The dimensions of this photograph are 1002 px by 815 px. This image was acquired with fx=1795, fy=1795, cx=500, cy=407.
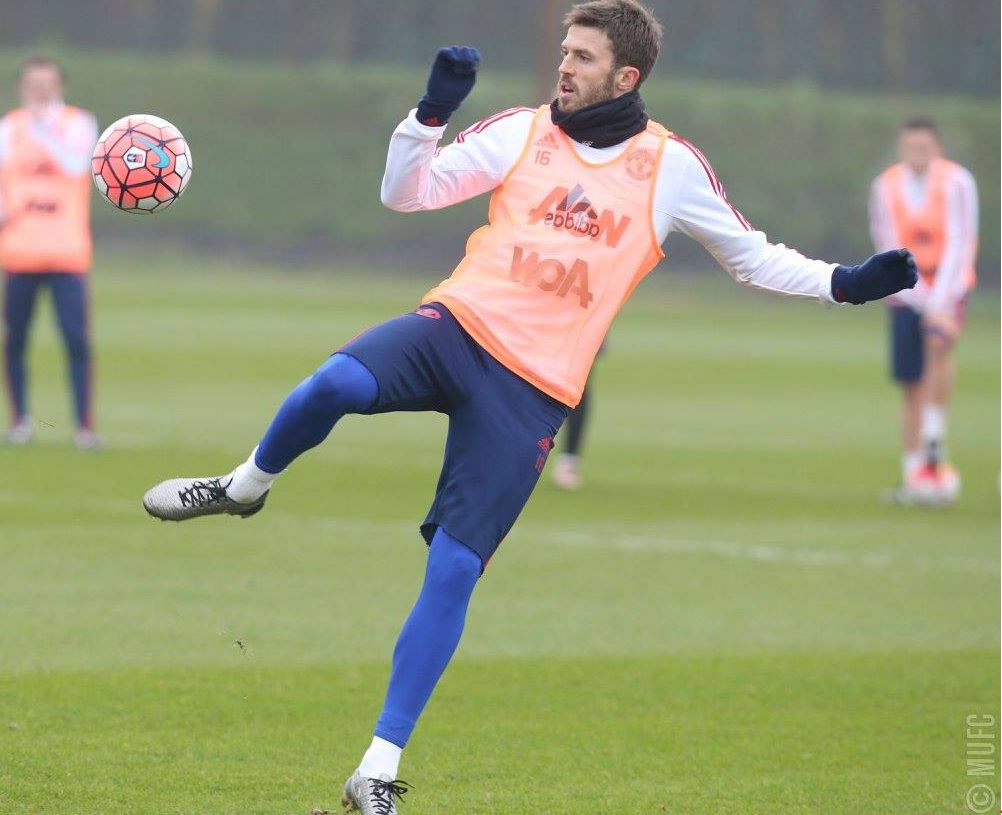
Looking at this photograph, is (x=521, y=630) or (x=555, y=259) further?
(x=521, y=630)

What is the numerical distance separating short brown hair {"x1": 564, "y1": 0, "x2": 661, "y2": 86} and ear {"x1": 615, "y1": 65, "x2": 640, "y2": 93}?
0.01 meters

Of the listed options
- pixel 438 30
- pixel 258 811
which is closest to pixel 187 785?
pixel 258 811

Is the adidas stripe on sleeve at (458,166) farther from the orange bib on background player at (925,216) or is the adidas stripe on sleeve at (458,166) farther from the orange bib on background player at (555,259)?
the orange bib on background player at (925,216)

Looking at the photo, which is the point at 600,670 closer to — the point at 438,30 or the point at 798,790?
the point at 798,790

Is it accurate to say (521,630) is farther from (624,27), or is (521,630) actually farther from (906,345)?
(906,345)

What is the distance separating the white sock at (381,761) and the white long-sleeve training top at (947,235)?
27.4 ft

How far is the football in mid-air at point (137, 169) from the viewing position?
6.09 meters

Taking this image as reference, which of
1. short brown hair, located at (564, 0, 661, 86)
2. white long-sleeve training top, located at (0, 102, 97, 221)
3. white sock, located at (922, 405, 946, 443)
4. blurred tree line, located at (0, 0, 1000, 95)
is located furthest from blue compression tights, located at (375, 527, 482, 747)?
blurred tree line, located at (0, 0, 1000, 95)

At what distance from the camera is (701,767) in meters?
6.17

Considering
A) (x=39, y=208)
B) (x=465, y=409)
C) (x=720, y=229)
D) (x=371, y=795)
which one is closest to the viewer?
(x=371, y=795)

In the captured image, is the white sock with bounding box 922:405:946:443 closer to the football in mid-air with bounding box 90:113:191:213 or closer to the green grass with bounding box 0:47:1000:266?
the football in mid-air with bounding box 90:113:191:213

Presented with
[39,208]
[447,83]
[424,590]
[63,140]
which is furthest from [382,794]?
[63,140]

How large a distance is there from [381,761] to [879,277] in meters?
2.14

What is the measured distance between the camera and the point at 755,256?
582 cm
